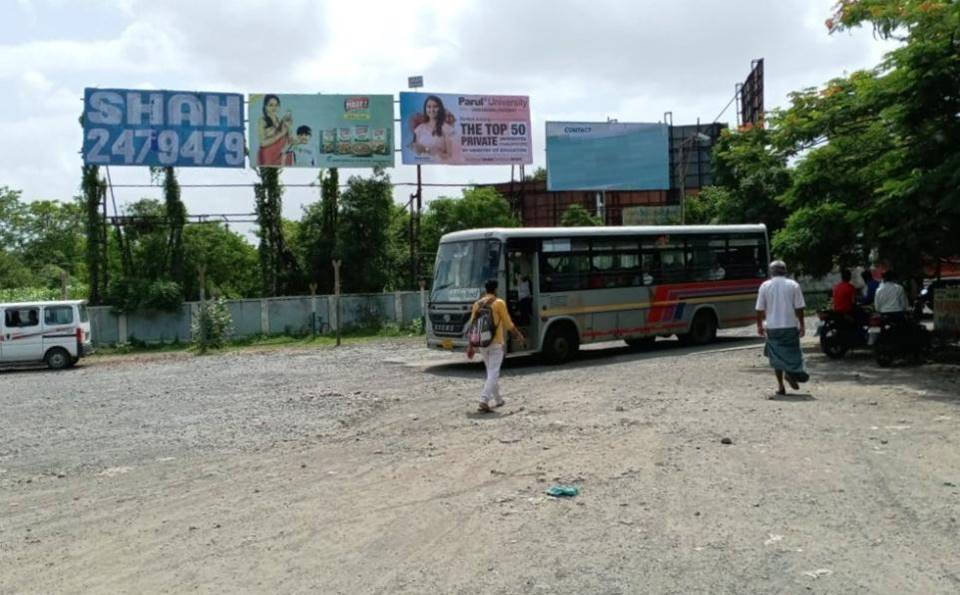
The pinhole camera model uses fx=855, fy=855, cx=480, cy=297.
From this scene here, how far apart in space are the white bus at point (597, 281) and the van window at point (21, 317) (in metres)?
12.4

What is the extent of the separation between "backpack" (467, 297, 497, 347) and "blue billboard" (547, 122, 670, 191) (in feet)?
82.8

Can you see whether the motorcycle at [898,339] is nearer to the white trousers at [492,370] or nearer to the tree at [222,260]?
the white trousers at [492,370]

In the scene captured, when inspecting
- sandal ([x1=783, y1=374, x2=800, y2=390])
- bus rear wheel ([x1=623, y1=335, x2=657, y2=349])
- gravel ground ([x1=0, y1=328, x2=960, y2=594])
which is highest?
sandal ([x1=783, y1=374, x2=800, y2=390])

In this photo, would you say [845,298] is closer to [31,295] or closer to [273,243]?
[273,243]

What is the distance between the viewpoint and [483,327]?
444 inches

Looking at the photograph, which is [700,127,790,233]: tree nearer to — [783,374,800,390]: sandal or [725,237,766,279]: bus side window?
[725,237,766,279]: bus side window

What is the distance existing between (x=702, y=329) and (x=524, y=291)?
548cm

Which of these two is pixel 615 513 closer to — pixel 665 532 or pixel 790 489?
pixel 665 532

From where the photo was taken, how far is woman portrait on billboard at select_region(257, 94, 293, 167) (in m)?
32.3

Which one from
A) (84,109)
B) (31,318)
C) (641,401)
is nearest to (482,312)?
(641,401)

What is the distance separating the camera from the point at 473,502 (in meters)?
6.55

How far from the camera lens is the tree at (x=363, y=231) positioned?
34688mm

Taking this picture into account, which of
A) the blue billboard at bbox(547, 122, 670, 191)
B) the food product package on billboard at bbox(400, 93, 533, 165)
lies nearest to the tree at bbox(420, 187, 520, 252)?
the blue billboard at bbox(547, 122, 670, 191)

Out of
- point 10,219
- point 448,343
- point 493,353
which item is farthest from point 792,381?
point 10,219
